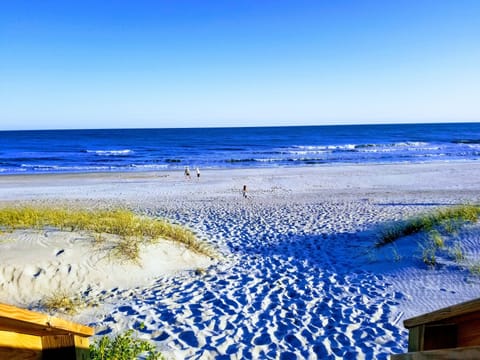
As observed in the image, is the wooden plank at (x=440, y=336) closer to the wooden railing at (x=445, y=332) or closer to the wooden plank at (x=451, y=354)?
the wooden railing at (x=445, y=332)

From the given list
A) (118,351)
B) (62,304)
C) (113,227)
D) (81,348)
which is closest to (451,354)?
(81,348)

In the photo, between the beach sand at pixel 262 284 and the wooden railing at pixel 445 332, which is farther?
the beach sand at pixel 262 284

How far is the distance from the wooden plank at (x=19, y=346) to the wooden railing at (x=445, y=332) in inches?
64.0

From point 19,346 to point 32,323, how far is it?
271mm

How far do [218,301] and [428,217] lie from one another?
20.9 feet

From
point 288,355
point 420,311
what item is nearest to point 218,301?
point 288,355

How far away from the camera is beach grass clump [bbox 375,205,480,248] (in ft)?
28.0

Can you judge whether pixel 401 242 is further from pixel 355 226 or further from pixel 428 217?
pixel 355 226

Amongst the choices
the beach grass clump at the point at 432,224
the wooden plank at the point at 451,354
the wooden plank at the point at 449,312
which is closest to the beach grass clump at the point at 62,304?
the wooden plank at the point at 449,312

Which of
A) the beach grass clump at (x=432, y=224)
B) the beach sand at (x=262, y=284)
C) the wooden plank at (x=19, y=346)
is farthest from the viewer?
the beach grass clump at (x=432, y=224)

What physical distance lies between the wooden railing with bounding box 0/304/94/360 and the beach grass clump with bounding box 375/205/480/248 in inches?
317

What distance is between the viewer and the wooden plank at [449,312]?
150cm

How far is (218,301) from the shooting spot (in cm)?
598

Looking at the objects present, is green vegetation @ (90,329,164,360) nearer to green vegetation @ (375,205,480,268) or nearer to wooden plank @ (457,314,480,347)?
wooden plank @ (457,314,480,347)
